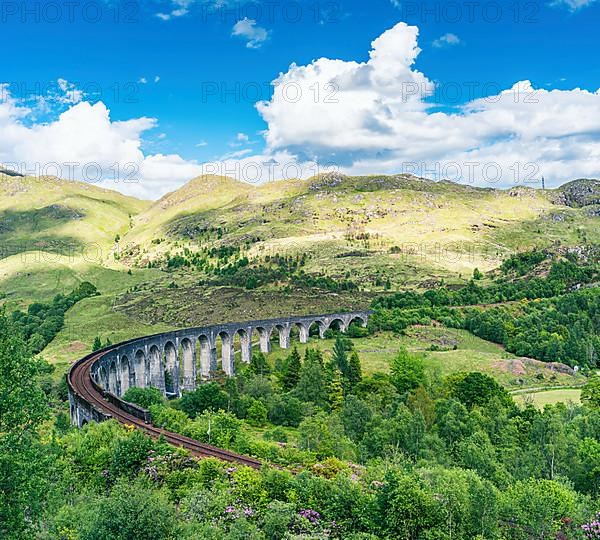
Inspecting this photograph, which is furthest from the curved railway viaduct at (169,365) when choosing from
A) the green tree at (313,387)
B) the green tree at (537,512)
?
the green tree at (313,387)

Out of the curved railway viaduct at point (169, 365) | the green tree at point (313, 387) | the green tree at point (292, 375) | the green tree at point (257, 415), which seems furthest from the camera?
the green tree at point (292, 375)

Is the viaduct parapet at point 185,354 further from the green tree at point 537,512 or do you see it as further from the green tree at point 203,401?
the green tree at point 537,512

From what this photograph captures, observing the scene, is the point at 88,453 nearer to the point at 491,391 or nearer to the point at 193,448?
the point at 193,448

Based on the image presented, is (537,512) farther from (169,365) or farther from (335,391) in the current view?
(169,365)

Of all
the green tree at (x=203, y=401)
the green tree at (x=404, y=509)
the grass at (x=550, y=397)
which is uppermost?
the green tree at (x=404, y=509)

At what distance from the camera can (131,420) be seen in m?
47.4

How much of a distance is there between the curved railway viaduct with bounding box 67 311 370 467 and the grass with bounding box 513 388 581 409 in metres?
51.0

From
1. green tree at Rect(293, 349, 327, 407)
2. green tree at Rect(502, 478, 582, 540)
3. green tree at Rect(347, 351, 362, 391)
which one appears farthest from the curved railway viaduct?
green tree at Rect(347, 351, 362, 391)

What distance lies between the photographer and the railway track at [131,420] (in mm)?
37094

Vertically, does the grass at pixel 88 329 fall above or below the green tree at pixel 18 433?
below

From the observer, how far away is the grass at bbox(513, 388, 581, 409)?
75.2m

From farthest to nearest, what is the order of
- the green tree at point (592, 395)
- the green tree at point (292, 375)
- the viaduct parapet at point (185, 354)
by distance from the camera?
the green tree at point (292, 375) → the viaduct parapet at point (185, 354) → the green tree at point (592, 395)

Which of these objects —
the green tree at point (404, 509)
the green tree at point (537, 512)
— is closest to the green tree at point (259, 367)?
the green tree at point (537, 512)

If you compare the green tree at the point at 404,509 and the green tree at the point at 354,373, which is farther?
the green tree at the point at 354,373
